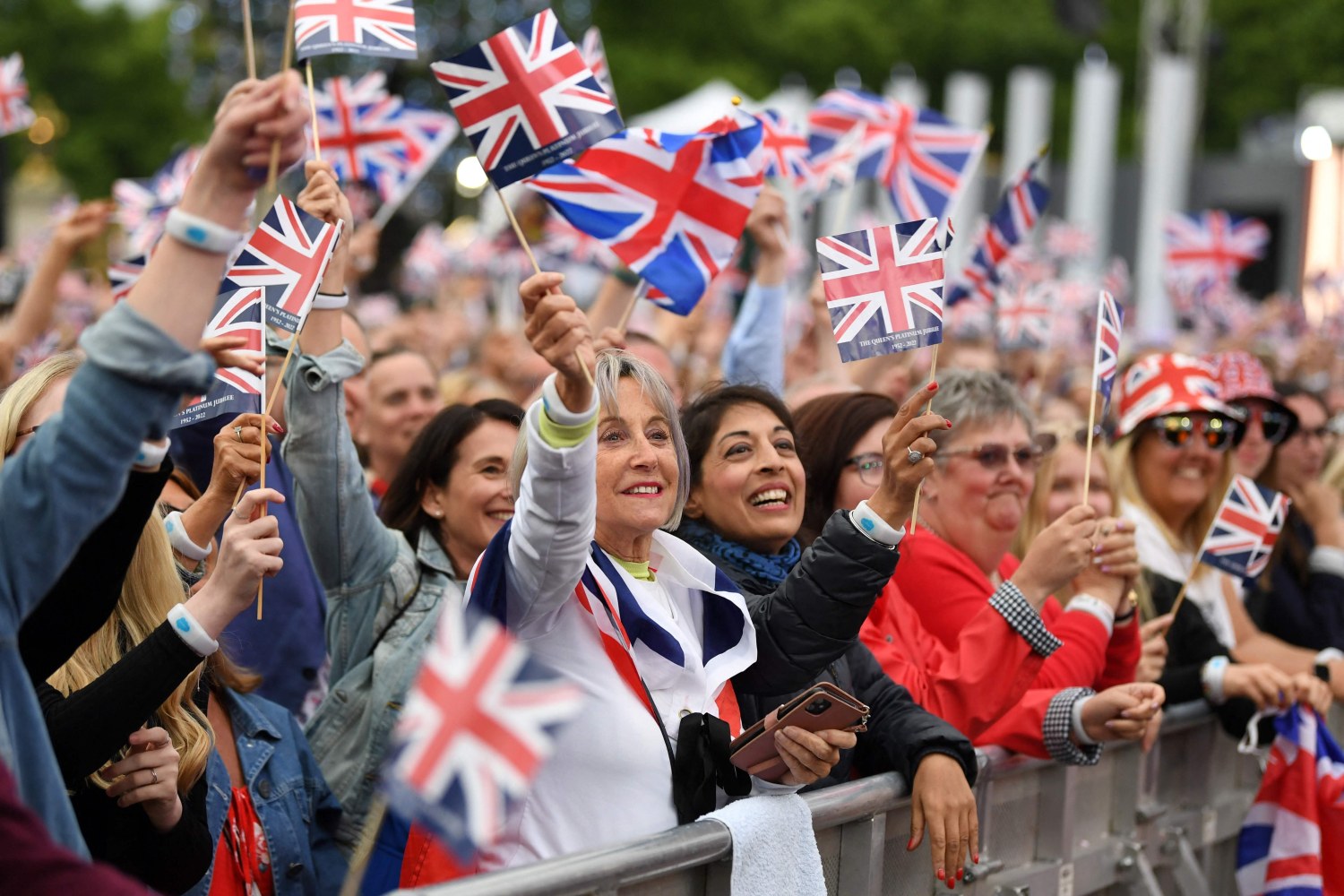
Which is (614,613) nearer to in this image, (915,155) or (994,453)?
(994,453)

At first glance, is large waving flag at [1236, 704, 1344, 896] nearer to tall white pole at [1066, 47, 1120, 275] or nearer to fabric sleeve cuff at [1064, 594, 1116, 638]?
fabric sleeve cuff at [1064, 594, 1116, 638]

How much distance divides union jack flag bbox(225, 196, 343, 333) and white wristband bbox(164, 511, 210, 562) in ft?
1.64

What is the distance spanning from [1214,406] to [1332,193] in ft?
57.8

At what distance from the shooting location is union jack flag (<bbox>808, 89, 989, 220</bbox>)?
8.24 m

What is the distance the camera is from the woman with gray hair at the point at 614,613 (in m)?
2.80

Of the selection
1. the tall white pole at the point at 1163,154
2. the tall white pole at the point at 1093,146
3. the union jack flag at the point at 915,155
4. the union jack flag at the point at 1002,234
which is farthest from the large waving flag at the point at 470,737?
the tall white pole at the point at 1093,146

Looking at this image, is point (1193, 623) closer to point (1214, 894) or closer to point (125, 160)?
point (1214, 894)

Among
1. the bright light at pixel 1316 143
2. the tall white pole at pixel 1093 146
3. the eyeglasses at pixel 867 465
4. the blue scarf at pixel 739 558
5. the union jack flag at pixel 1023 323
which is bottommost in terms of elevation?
the blue scarf at pixel 739 558

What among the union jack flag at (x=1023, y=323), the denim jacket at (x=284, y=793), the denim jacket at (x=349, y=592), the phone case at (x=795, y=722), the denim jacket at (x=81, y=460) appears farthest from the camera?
the union jack flag at (x=1023, y=323)

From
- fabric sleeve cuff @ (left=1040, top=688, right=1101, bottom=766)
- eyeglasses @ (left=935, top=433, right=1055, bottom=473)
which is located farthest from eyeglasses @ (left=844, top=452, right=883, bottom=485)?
fabric sleeve cuff @ (left=1040, top=688, right=1101, bottom=766)

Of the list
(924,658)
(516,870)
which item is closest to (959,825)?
(924,658)

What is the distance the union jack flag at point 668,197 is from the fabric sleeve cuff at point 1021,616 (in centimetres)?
157

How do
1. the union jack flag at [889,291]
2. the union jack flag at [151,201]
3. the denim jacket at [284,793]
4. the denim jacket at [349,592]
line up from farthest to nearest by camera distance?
the union jack flag at [151,201] → the union jack flag at [889,291] → the denim jacket at [349,592] → the denim jacket at [284,793]

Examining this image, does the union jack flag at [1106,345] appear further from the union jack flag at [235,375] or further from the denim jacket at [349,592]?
the union jack flag at [235,375]
